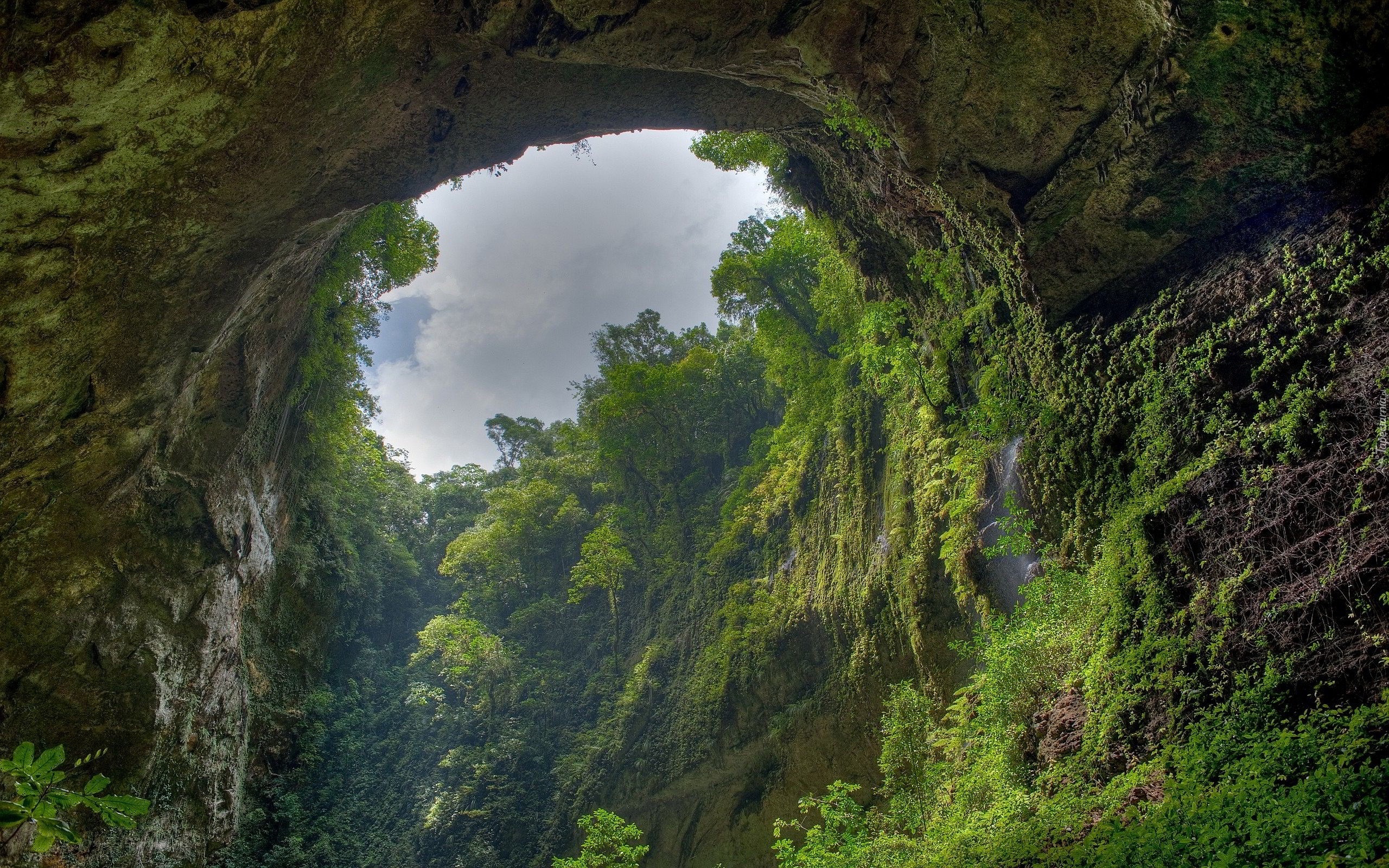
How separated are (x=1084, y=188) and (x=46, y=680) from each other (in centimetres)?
1454

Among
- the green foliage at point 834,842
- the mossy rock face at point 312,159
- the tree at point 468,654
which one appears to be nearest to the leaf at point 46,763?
the mossy rock face at point 312,159

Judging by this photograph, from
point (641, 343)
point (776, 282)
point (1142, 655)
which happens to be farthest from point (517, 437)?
point (1142, 655)

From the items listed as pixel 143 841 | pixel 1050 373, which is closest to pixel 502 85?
pixel 1050 373

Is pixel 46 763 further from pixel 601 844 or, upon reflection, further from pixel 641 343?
pixel 641 343

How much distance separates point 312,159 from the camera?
30.0ft

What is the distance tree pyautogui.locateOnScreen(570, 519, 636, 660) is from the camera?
2245cm

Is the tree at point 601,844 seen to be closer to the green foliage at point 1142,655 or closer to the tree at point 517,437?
the green foliage at point 1142,655

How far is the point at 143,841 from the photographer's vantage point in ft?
33.3

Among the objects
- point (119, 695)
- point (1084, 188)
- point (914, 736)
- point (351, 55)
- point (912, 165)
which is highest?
point (351, 55)

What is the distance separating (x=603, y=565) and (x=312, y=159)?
1573cm

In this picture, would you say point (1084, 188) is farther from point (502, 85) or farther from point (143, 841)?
point (143, 841)

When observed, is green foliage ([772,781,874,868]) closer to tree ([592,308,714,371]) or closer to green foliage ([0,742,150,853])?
green foliage ([0,742,150,853])

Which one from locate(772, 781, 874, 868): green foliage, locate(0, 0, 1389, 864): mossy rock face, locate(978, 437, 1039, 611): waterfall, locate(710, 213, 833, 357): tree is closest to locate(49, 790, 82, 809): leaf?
A: locate(0, 0, 1389, 864): mossy rock face

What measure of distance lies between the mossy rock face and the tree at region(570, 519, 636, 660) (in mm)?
11151
